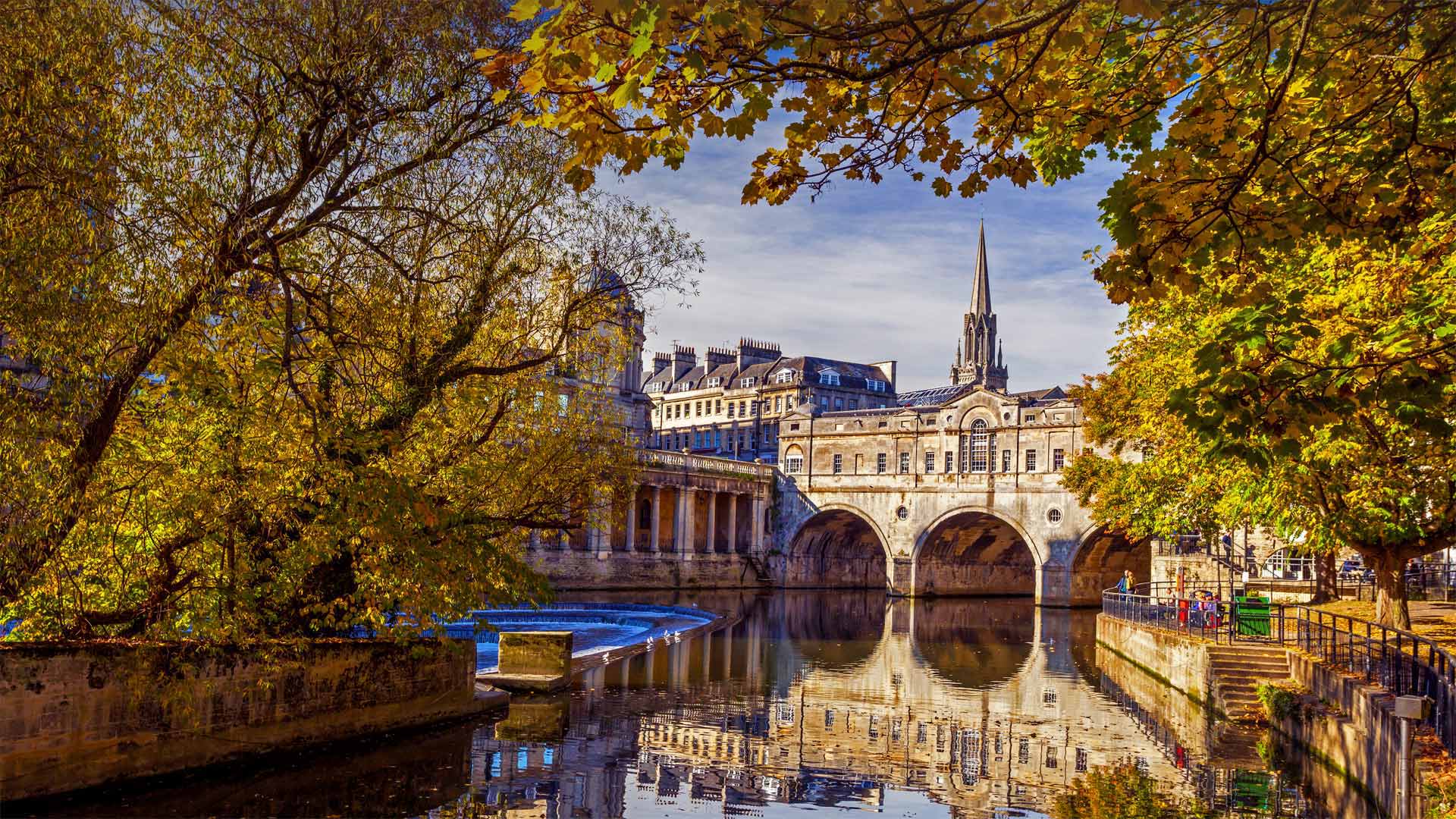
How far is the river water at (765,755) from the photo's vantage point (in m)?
13.1

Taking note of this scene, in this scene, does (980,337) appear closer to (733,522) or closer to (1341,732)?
(733,522)

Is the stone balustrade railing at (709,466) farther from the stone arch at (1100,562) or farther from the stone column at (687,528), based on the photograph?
the stone arch at (1100,562)

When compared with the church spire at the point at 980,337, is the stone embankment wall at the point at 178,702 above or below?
below

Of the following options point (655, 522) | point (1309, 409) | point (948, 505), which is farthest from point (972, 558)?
point (1309, 409)

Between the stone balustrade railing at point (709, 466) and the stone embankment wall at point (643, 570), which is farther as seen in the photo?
the stone balustrade railing at point (709, 466)

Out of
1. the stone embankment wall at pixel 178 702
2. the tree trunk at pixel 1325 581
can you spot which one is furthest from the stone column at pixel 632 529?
the stone embankment wall at pixel 178 702

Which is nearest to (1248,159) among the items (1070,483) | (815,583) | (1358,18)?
(1358,18)

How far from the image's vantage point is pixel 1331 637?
752 inches

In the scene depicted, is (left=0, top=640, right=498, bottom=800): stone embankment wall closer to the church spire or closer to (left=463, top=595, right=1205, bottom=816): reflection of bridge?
(left=463, top=595, right=1205, bottom=816): reflection of bridge

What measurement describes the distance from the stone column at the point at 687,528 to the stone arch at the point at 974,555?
11463mm

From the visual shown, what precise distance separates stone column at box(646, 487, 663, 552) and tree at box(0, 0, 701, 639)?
44708mm

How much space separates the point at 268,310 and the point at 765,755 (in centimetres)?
840

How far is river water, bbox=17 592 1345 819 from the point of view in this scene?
13.1 m

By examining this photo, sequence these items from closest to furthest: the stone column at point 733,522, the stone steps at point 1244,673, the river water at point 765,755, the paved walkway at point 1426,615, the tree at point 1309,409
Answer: the tree at point 1309,409, the river water at point 765,755, the stone steps at point 1244,673, the paved walkway at point 1426,615, the stone column at point 733,522
